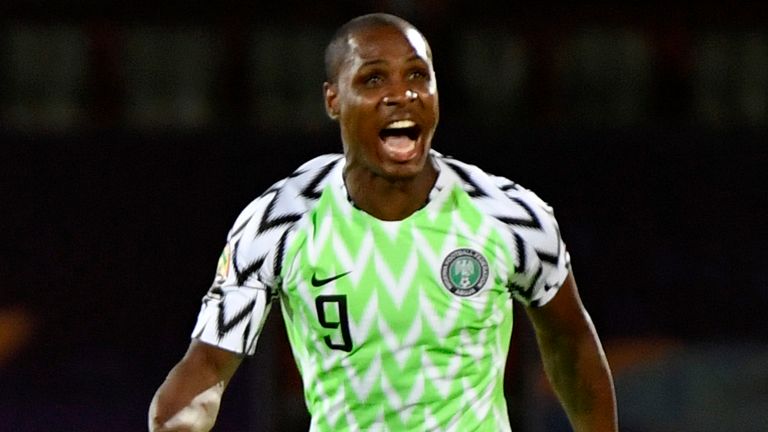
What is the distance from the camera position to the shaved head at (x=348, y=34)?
105 inches

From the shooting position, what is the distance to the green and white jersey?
2.68m

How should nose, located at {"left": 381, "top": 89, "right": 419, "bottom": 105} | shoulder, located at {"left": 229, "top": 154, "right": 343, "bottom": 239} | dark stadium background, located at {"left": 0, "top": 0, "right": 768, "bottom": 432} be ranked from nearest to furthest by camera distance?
nose, located at {"left": 381, "top": 89, "right": 419, "bottom": 105}, shoulder, located at {"left": 229, "top": 154, "right": 343, "bottom": 239}, dark stadium background, located at {"left": 0, "top": 0, "right": 768, "bottom": 432}

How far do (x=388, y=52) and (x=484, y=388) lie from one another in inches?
23.7

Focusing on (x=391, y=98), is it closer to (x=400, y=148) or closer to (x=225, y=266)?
(x=400, y=148)

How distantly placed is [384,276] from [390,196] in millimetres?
143

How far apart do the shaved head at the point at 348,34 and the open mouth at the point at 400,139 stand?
136 millimetres

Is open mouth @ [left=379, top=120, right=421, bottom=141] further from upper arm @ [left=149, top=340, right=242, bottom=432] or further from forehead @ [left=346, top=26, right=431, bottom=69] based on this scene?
upper arm @ [left=149, top=340, right=242, bottom=432]

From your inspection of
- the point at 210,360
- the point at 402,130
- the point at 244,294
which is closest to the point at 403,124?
the point at 402,130

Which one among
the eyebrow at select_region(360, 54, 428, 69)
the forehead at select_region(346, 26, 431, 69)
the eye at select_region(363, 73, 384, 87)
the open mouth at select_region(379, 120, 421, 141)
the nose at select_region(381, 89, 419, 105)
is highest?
the forehead at select_region(346, 26, 431, 69)

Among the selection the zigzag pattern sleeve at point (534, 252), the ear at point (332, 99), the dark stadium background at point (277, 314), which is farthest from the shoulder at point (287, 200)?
the dark stadium background at point (277, 314)

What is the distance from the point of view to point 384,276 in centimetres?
271

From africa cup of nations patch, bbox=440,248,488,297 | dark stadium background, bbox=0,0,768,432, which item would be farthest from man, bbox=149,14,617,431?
dark stadium background, bbox=0,0,768,432

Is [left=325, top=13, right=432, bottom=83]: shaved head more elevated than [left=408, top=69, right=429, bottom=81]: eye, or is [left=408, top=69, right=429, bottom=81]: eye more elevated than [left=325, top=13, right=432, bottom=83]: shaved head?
[left=325, top=13, right=432, bottom=83]: shaved head

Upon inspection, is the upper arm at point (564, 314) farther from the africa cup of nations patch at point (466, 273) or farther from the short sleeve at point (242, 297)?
the short sleeve at point (242, 297)
